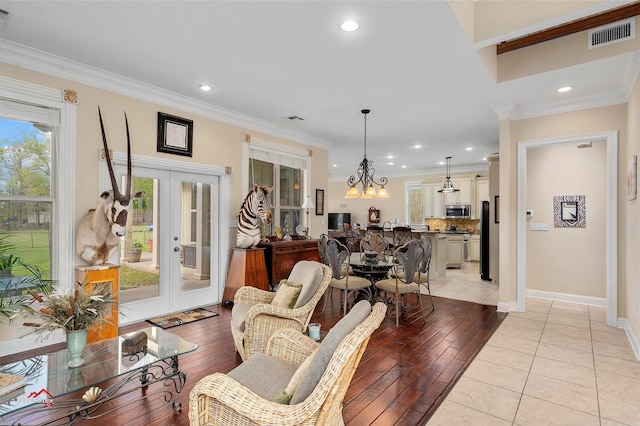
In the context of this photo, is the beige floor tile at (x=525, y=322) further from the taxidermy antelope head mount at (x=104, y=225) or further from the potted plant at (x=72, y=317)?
the taxidermy antelope head mount at (x=104, y=225)

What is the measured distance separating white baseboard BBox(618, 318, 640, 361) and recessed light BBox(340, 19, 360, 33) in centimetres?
397

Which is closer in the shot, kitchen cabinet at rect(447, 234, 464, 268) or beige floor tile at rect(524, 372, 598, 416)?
beige floor tile at rect(524, 372, 598, 416)

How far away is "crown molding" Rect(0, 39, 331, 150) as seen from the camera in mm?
3084

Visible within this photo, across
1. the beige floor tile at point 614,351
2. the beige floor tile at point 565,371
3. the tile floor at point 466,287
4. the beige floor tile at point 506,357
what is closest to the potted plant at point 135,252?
the beige floor tile at point 506,357

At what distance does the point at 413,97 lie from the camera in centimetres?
424

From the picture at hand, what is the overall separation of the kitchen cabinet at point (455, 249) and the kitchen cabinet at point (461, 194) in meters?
1.76

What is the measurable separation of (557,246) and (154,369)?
5.77m

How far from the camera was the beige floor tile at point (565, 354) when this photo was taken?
302 cm

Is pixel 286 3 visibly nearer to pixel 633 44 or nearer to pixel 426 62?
pixel 426 62

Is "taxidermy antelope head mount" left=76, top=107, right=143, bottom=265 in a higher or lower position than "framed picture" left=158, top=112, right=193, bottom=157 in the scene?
lower

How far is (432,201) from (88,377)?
9775mm

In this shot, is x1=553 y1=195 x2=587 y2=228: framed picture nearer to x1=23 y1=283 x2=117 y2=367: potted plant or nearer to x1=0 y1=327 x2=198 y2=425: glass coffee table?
x1=0 y1=327 x2=198 y2=425: glass coffee table

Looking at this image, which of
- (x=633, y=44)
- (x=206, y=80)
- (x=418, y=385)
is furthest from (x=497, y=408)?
(x=206, y=80)

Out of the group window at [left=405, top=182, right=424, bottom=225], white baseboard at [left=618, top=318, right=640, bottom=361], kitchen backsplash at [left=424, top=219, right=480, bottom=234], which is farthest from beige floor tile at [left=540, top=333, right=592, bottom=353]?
window at [left=405, top=182, right=424, bottom=225]
